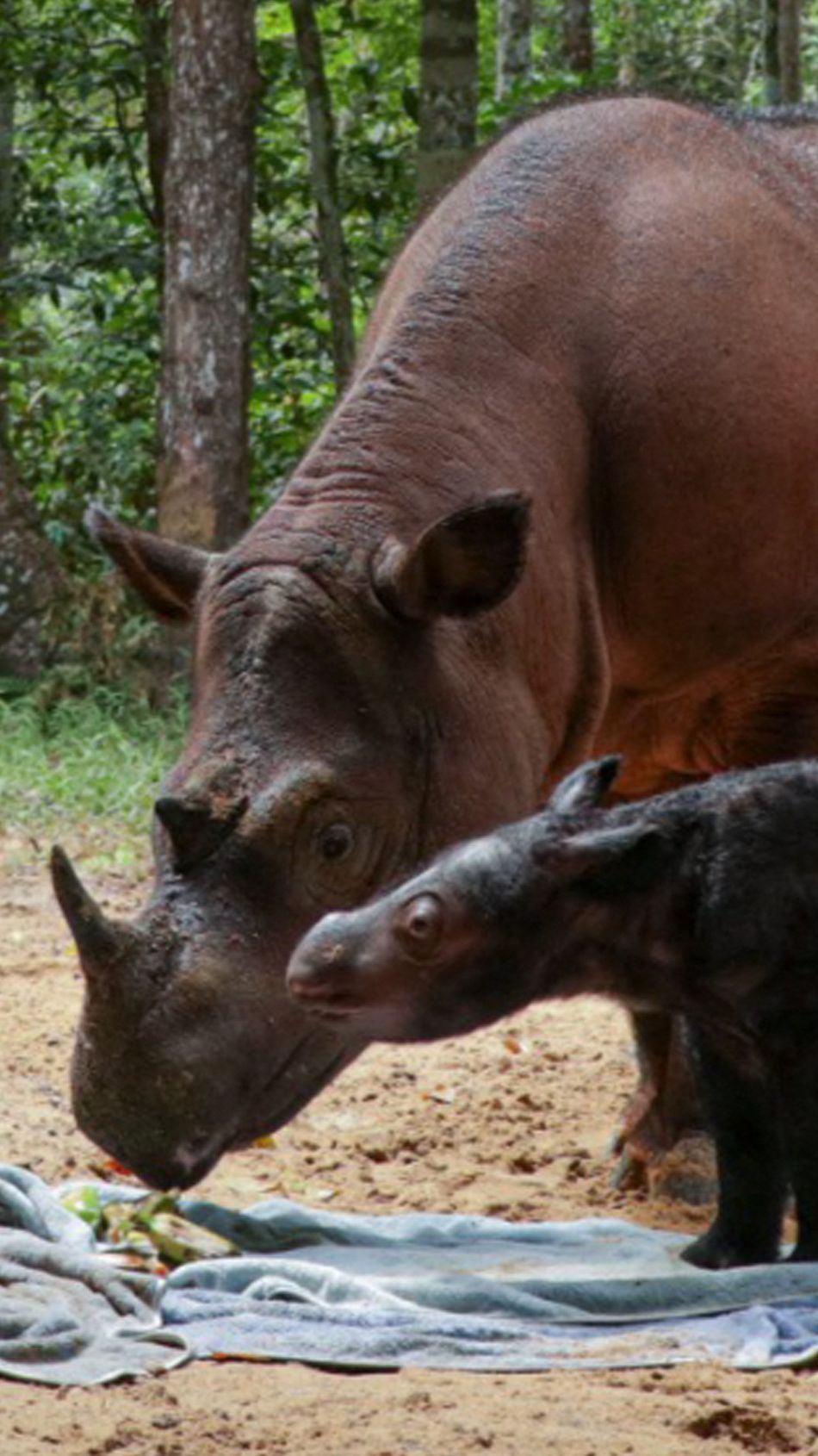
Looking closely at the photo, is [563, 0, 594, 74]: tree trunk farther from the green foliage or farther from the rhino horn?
the rhino horn

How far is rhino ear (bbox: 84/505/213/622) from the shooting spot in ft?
19.7

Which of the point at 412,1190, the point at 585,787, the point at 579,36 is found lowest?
the point at 412,1190

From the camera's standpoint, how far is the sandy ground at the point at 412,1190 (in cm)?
416

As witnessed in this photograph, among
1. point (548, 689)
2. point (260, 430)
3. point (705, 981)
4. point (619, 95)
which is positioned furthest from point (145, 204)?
point (705, 981)

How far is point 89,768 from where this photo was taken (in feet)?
40.0

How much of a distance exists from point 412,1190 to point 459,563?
1.83 meters

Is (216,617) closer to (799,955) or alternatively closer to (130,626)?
(799,955)

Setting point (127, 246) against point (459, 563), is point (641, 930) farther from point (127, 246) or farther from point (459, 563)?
point (127, 246)

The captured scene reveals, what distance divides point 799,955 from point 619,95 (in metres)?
2.78

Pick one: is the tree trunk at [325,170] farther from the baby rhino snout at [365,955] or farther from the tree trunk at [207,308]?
the baby rhino snout at [365,955]

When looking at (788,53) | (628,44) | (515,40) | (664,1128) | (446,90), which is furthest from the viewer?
(628,44)

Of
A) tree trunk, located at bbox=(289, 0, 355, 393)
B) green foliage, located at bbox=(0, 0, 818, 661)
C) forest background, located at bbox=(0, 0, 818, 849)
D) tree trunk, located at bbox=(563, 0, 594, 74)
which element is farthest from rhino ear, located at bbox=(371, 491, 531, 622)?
tree trunk, located at bbox=(563, 0, 594, 74)

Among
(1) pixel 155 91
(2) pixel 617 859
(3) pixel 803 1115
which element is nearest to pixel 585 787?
(2) pixel 617 859

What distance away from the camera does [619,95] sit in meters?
7.01
